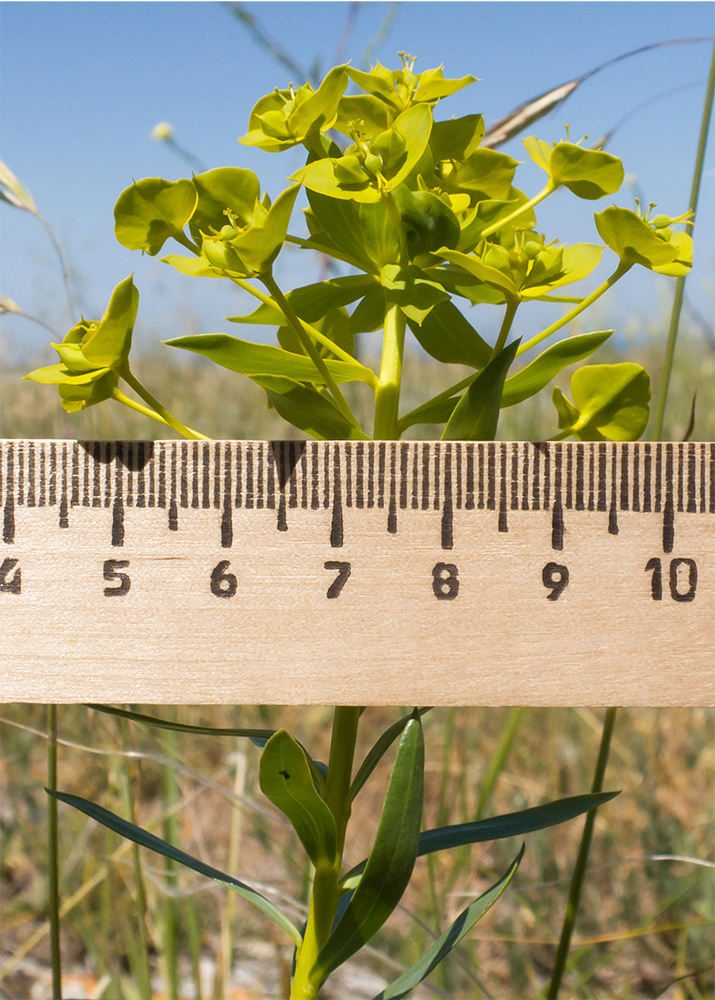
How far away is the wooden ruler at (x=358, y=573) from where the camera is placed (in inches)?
29.6

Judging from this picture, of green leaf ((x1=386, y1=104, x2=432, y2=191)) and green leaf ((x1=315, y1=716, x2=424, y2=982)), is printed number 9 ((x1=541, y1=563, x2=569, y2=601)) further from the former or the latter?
green leaf ((x1=386, y1=104, x2=432, y2=191))

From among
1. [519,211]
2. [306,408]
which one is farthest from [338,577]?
[519,211]

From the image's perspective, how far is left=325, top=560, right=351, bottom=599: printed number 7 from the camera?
76 cm

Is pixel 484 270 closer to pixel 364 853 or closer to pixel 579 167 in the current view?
pixel 579 167

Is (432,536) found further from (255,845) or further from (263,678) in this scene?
(255,845)

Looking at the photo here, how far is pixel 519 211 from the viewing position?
691 millimetres

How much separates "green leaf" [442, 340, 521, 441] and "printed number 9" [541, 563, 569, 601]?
0.14 m

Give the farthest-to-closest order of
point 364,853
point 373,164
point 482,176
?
point 364,853 < point 482,176 < point 373,164

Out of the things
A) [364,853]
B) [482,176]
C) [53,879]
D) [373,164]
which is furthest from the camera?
[364,853]

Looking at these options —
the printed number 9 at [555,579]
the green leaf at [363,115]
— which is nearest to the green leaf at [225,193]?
the green leaf at [363,115]

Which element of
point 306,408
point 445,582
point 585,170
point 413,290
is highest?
point 585,170

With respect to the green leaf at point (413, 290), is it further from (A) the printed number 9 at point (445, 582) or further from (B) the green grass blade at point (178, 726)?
(B) the green grass blade at point (178, 726)

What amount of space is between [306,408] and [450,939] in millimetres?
495

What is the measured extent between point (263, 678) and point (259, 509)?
0.53 feet
